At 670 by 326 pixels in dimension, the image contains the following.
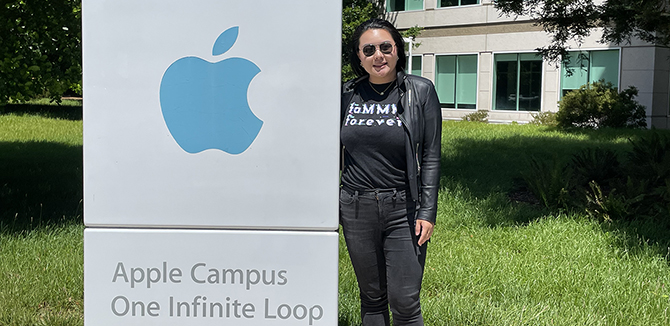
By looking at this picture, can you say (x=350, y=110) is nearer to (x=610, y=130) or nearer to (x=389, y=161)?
(x=389, y=161)

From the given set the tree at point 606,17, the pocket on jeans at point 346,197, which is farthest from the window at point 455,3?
the pocket on jeans at point 346,197

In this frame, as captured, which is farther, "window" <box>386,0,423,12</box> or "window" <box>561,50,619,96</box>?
"window" <box>386,0,423,12</box>

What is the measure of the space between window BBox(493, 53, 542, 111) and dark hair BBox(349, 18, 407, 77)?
73.4ft

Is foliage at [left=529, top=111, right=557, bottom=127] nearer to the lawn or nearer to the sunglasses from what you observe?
the lawn

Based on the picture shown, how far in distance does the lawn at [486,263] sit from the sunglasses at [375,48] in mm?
1977

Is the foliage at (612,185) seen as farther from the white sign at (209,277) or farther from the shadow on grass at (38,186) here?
the shadow on grass at (38,186)

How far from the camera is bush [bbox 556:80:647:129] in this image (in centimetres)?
1995

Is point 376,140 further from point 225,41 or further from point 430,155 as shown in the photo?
point 225,41

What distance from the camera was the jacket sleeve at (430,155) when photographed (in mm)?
3025

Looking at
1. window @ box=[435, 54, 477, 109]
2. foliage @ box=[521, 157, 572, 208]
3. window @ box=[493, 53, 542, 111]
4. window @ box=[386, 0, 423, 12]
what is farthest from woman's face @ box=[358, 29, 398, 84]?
window @ box=[386, 0, 423, 12]

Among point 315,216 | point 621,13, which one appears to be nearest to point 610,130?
point 621,13

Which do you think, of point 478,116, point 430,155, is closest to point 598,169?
point 430,155

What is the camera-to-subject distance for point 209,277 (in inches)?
111

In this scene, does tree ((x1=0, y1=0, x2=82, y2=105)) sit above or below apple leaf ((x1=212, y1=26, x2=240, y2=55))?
above
